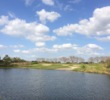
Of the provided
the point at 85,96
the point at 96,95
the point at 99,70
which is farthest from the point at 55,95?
the point at 99,70

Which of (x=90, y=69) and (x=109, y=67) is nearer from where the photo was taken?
(x=109, y=67)

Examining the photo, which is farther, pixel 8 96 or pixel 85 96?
pixel 85 96

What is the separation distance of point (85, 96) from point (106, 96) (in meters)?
5.97

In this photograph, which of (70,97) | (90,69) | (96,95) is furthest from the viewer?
(90,69)

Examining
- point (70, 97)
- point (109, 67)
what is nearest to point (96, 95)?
point (70, 97)

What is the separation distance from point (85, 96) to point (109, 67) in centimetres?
8584

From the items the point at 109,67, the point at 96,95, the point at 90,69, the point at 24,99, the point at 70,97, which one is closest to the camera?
the point at 24,99

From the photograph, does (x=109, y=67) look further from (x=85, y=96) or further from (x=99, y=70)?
(x=85, y=96)

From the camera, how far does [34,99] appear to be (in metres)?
51.5

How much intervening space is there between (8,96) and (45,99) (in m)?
9.64

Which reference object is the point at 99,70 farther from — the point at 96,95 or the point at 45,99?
the point at 45,99

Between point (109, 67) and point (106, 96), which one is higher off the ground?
point (109, 67)

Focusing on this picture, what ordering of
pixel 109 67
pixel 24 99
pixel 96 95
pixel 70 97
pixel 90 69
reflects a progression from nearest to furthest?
1. pixel 24 99
2. pixel 70 97
3. pixel 96 95
4. pixel 109 67
5. pixel 90 69

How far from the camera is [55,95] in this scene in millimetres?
56781
